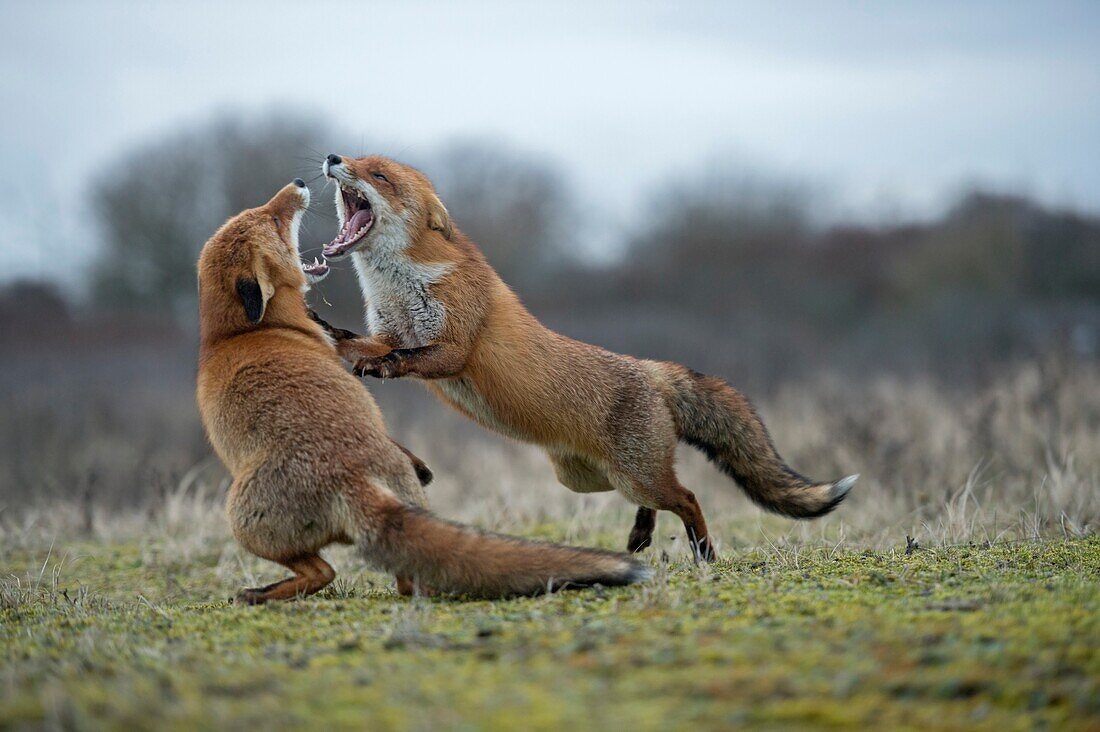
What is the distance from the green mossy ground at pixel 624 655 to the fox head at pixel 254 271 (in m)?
1.85

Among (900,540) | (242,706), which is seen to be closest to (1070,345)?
(900,540)

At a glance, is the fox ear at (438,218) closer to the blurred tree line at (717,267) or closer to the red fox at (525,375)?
the red fox at (525,375)

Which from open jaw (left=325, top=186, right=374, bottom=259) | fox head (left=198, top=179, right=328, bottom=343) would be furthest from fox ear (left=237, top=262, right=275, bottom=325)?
open jaw (left=325, top=186, right=374, bottom=259)

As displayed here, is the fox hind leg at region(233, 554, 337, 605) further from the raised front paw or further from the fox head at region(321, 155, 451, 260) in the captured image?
the fox head at region(321, 155, 451, 260)

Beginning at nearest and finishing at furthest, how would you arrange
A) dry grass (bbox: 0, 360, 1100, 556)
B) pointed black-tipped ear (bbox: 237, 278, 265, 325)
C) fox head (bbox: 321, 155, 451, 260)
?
1. pointed black-tipped ear (bbox: 237, 278, 265, 325)
2. fox head (bbox: 321, 155, 451, 260)
3. dry grass (bbox: 0, 360, 1100, 556)

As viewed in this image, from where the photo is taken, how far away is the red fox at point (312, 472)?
5215 mm

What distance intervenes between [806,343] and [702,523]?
20.6 meters

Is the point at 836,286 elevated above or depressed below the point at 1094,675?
above

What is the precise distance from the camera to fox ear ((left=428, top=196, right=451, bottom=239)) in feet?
25.5

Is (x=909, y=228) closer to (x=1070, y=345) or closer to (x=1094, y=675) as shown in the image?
(x=1070, y=345)

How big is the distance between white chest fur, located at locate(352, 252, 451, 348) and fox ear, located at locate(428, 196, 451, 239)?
0.38 meters

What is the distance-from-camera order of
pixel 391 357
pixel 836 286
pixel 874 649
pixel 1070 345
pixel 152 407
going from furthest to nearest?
pixel 836 286 → pixel 152 407 → pixel 1070 345 → pixel 391 357 → pixel 874 649

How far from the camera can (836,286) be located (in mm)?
32031

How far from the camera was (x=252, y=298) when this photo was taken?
21.6 ft
